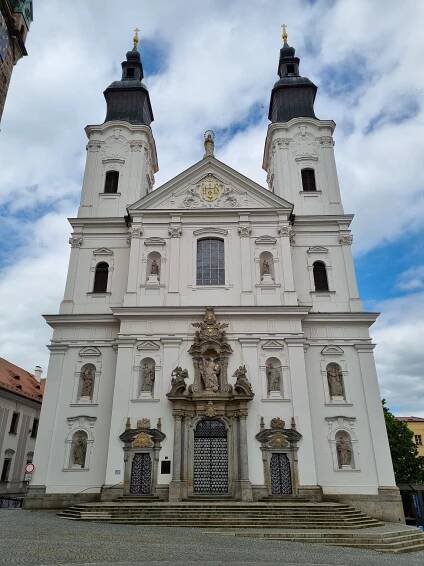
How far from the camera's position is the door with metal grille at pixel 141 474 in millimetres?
17283

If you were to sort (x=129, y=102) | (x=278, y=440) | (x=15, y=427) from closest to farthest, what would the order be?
(x=278, y=440), (x=129, y=102), (x=15, y=427)

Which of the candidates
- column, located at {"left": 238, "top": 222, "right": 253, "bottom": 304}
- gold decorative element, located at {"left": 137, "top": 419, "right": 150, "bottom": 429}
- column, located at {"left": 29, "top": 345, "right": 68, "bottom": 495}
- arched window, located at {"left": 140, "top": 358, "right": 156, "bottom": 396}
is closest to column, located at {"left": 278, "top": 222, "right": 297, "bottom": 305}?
column, located at {"left": 238, "top": 222, "right": 253, "bottom": 304}

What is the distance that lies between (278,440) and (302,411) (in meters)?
1.44

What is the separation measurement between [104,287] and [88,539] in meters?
13.1

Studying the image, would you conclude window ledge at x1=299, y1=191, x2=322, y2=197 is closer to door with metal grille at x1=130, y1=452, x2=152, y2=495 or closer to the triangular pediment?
the triangular pediment

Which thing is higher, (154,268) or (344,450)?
(154,268)

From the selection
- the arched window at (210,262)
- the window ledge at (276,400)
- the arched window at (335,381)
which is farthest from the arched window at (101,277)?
the arched window at (335,381)

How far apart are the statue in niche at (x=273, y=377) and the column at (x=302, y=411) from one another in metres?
0.54

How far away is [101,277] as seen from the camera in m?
22.2

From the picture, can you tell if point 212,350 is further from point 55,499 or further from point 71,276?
point 55,499

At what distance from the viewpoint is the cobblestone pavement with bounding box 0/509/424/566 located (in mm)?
7766

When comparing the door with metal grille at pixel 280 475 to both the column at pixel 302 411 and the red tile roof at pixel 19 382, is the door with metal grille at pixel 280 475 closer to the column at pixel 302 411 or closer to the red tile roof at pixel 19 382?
the column at pixel 302 411

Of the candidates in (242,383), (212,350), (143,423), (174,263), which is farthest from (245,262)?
(143,423)

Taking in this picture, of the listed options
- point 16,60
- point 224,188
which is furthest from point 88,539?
point 224,188
